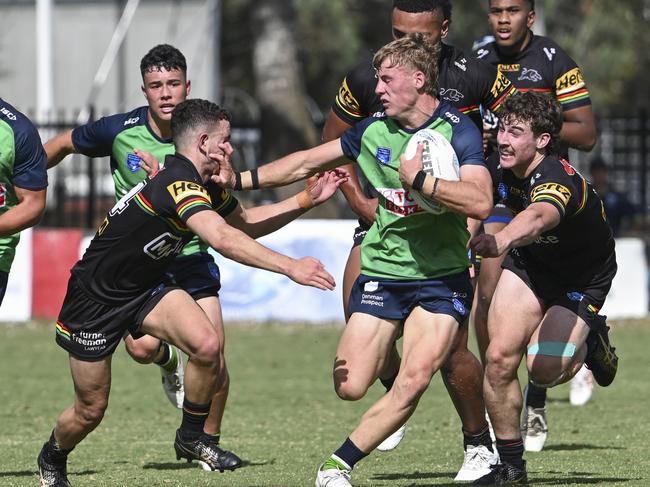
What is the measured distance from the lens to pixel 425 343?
6.79 m

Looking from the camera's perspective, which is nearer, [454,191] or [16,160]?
[454,191]

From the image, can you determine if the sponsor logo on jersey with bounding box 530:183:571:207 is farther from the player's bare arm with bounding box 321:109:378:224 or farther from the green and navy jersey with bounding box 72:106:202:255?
the green and navy jersey with bounding box 72:106:202:255

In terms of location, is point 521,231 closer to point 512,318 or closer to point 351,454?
point 512,318

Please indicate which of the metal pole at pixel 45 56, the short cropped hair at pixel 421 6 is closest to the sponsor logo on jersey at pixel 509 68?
the short cropped hair at pixel 421 6

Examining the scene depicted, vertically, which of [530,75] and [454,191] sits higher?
[530,75]

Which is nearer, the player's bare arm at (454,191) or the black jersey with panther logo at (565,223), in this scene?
the player's bare arm at (454,191)

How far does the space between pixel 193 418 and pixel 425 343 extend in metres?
1.52

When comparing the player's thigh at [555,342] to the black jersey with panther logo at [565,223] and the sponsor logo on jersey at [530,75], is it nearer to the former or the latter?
the black jersey with panther logo at [565,223]

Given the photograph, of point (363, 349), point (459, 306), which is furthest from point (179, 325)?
point (459, 306)

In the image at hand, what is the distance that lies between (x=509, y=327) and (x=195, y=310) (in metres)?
1.74

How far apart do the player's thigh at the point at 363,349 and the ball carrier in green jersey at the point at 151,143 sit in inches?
59.8

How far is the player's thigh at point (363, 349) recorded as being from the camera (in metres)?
6.81

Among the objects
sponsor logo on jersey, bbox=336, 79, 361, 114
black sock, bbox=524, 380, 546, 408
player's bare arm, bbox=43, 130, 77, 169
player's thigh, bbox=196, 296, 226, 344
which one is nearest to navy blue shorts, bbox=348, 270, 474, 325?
player's thigh, bbox=196, 296, 226, 344

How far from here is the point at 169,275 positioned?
7.83 meters
